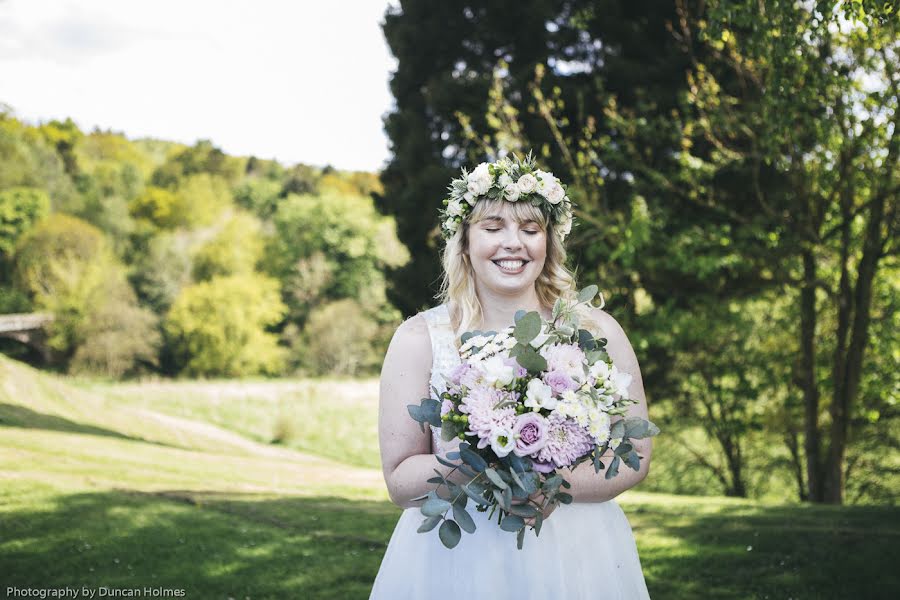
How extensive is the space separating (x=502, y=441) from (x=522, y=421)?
84mm

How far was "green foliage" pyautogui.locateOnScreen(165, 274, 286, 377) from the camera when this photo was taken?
28047 mm

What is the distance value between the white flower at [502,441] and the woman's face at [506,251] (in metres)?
0.80

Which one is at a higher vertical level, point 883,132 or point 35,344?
point 883,132

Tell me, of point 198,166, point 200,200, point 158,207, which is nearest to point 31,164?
point 158,207

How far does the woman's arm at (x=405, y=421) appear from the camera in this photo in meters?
2.61

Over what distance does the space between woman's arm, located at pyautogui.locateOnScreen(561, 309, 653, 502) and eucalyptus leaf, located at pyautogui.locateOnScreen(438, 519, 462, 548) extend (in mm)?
Result: 484

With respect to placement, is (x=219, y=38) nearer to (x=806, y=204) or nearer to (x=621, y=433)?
(x=806, y=204)

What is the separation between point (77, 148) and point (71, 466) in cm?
1866

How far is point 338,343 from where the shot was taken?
31703mm

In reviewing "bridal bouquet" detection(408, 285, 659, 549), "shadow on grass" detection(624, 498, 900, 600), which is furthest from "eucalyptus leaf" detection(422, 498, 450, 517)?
"shadow on grass" detection(624, 498, 900, 600)

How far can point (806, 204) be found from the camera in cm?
1045

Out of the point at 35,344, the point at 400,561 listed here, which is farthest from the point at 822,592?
the point at 35,344

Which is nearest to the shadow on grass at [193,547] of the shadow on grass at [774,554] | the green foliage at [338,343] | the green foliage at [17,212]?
the shadow on grass at [774,554]

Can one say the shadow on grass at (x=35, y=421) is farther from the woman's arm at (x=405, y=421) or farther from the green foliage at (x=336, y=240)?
the green foliage at (x=336, y=240)
